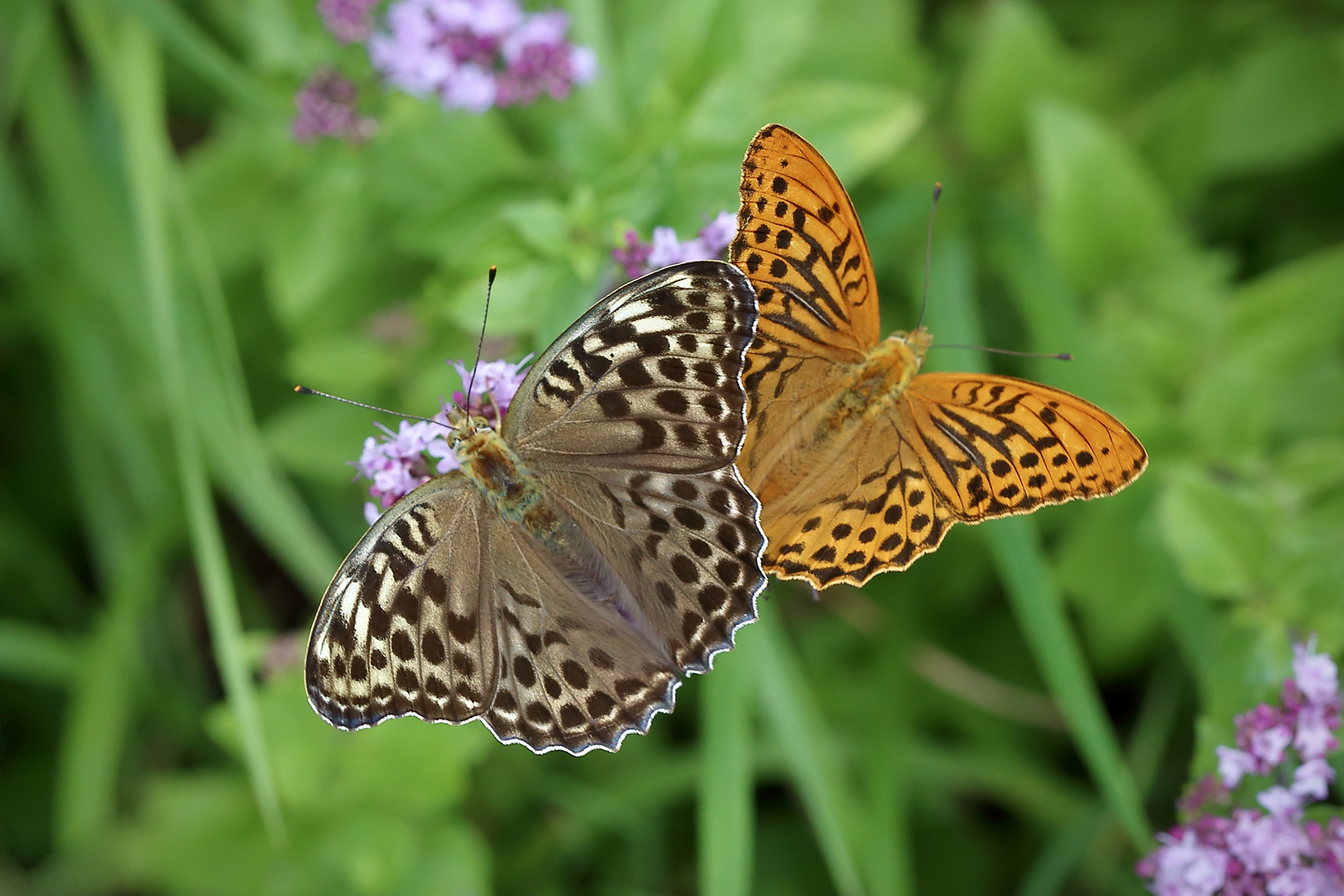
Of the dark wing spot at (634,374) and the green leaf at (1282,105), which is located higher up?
the green leaf at (1282,105)

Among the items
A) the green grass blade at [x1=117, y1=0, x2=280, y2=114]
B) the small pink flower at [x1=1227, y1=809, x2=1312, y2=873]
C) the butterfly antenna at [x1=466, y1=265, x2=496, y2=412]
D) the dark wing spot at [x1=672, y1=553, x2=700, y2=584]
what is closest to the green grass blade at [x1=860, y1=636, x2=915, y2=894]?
the small pink flower at [x1=1227, y1=809, x2=1312, y2=873]

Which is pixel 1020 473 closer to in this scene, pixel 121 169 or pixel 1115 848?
pixel 1115 848

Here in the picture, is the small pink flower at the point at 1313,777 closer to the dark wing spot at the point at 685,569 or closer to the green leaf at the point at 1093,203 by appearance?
the dark wing spot at the point at 685,569

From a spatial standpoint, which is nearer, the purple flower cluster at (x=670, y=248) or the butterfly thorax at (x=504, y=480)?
the butterfly thorax at (x=504, y=480)

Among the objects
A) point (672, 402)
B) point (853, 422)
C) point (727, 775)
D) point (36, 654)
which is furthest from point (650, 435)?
point (36, 654)

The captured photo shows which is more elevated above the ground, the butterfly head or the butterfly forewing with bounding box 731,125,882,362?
the butterfly forewing with bounding box 731,125,882,362

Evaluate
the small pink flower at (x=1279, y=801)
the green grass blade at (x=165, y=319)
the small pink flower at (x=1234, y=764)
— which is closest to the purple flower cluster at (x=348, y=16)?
the green grass blade at (x=165, y=319)

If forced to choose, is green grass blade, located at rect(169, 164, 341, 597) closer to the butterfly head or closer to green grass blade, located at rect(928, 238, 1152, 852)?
the butterfly head

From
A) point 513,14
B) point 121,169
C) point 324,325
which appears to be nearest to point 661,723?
point 324,325
